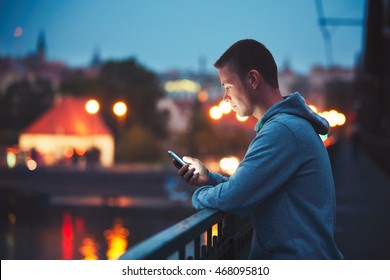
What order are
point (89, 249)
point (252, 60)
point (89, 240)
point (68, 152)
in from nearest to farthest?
1. point (252, 60)
2. point (89, 249)
3. point (89, 240)
4. point (68, 152)

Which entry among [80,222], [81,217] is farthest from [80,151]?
[80,222]

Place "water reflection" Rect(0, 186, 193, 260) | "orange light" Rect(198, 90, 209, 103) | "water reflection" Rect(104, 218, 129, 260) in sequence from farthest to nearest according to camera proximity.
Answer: "orange light" Rect(198, 90, 209, 103), "water reflection" Rect(0, 186, 193, 260), "water reflection" Rect(104, 218, 129, 260)

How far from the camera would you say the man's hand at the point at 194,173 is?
2135mm

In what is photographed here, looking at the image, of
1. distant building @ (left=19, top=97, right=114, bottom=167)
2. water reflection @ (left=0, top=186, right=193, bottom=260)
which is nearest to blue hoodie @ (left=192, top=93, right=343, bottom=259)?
water reflection @ (left=0, top=186, right=193, bottom=260)

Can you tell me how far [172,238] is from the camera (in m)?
1.67

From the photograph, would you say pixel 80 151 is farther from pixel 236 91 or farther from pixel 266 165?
pixel 266 165

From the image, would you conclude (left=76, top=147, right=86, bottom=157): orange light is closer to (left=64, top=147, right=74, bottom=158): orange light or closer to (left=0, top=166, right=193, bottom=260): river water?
(left=64, top=147, right=74, bottom=158): orange light

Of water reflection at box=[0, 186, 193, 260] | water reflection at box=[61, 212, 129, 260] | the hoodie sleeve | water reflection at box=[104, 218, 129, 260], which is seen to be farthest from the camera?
water reflection at box=[0, 186, 193, 260]

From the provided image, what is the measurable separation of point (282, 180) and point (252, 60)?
0.33m

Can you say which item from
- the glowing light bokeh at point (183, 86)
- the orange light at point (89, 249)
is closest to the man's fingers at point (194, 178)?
the orange light at point (89, 249)

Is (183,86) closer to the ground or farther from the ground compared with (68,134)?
farther from the ground

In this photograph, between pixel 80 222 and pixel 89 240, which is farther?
pixel 80 222

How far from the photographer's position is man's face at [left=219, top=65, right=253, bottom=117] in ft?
6.62
